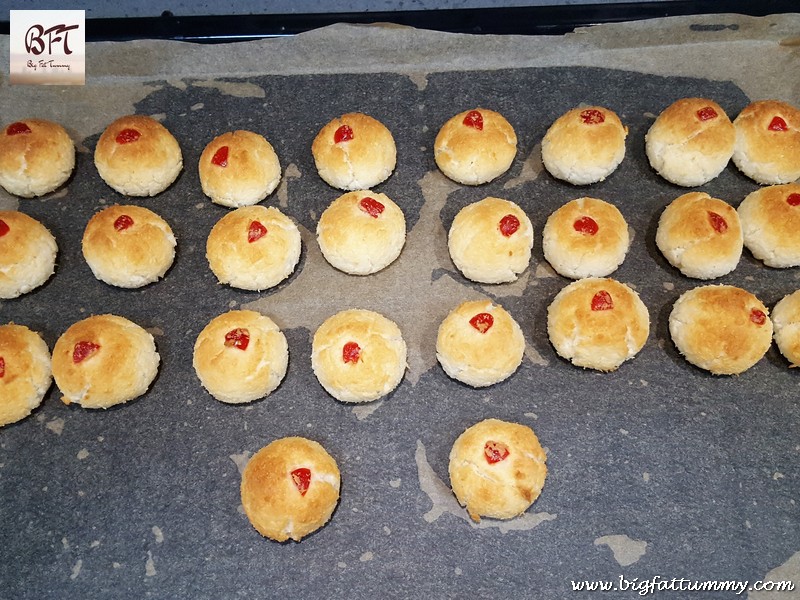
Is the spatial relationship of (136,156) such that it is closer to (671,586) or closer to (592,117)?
(592,117)

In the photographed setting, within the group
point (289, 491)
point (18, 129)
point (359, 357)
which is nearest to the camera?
point (289, 491)

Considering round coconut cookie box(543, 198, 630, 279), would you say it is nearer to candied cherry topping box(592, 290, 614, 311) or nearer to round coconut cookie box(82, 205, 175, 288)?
candied cherry topping box(592, 290, 614, 311)

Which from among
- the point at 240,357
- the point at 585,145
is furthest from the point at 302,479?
the point at 585,145

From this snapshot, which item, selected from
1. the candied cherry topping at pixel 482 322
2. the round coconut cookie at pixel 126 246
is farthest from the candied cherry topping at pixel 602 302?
the round coconut cookie at pixel 126 246

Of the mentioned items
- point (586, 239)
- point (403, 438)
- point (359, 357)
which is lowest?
point (403, 438)

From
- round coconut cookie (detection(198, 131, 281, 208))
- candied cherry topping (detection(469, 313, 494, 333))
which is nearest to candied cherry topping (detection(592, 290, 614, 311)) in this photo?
candied cherry topping (detection(469, 313, 494, 333))

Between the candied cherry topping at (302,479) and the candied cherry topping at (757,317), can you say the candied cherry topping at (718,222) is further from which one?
the candied cherry topping at (302,479)
